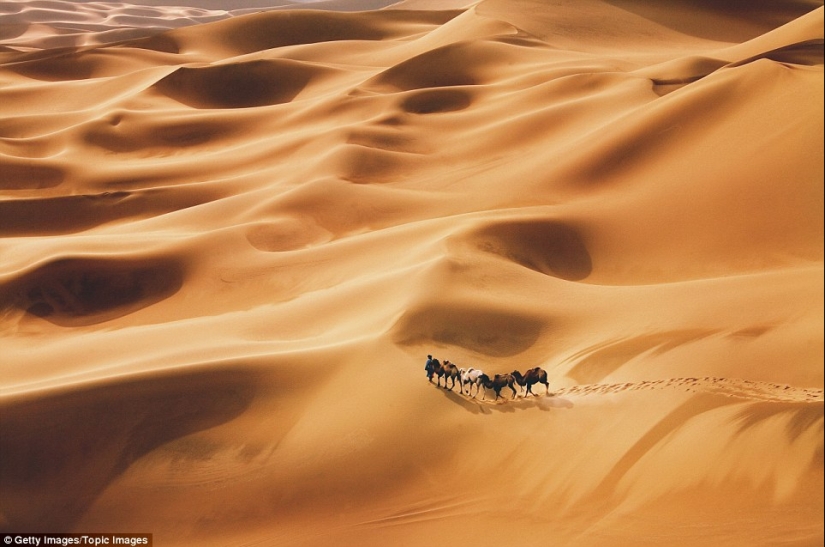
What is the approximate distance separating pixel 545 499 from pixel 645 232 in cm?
382

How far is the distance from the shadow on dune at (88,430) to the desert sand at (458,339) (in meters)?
0.02

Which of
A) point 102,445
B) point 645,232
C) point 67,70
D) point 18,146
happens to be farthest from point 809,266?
point 67,70

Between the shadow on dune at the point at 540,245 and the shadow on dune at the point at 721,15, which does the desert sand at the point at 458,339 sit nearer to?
Answer: the shadow on dune at the point at 540,245

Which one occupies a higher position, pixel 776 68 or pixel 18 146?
pixel 776 68

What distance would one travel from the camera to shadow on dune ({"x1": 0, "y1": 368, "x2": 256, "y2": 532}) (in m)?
5.45

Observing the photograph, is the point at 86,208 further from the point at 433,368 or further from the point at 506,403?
the point at 506,403

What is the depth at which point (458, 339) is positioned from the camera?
6.24m

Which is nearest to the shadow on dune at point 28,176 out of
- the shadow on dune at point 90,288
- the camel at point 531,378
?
the shadow on dune at point 90,288

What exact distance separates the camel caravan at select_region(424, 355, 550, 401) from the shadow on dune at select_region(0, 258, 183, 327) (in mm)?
4967

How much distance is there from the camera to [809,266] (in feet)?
17.1

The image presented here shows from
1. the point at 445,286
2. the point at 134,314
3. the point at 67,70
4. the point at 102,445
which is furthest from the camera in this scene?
the point at 67,70

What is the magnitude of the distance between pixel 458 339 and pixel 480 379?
2.69ft

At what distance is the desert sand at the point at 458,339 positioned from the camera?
15.5ft

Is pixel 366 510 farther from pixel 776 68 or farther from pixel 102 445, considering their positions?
pixel 776 68
